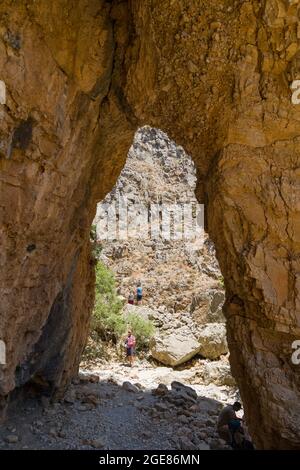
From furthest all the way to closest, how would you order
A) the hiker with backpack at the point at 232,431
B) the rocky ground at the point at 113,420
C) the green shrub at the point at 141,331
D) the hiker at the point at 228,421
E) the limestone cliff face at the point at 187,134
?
the green shrub at the point at 141,331
the hiker at the point at 228,421
the rocky ground at the point at 113,420
the hiker with backpack at the point at 232,431
the limestone cliff face at the point at 187,134

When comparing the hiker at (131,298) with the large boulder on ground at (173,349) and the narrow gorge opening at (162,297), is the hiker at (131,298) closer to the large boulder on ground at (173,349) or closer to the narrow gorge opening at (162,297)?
the narrow gorge opening at (162,297)

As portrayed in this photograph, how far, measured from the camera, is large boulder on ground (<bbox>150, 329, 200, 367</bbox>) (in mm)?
14523

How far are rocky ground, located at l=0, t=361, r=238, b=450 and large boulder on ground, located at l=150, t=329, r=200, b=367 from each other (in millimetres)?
4584

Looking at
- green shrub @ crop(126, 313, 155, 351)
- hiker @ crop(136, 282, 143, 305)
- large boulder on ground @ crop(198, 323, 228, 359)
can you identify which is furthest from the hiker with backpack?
hiker @ crop(136, 282, 143, 305)

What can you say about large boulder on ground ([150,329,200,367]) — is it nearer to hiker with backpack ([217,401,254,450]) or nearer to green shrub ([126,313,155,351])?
green shrub ([126,313,155,351])

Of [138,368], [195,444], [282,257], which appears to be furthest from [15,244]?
[138,368]

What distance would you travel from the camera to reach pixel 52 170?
5.80m

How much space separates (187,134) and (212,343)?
436 inches

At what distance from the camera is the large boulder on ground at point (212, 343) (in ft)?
49.6

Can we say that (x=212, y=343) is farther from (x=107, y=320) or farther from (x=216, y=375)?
(x=107, y=320)

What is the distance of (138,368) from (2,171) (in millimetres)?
10402

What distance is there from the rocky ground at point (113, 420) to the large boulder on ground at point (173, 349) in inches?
180

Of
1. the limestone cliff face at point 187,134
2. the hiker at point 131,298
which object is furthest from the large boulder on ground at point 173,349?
the limestone cliff face at point 187,134

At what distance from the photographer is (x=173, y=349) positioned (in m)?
14.7
